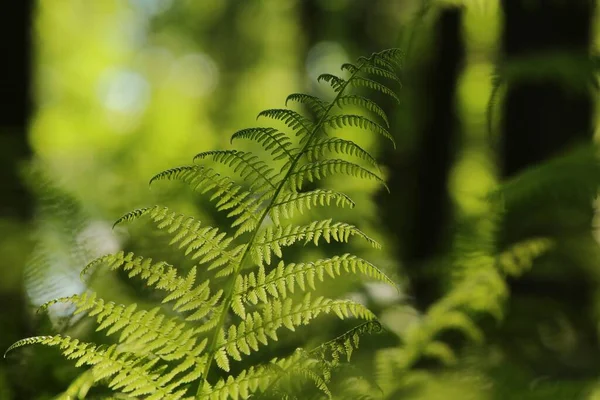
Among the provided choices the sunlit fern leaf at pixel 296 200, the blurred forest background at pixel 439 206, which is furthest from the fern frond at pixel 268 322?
the blurred forest background at pixel 439 206

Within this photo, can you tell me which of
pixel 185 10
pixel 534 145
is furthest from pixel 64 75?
pixel 534 145

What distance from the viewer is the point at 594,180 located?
5.35 feet

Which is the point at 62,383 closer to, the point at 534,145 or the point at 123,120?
the point at 534,145

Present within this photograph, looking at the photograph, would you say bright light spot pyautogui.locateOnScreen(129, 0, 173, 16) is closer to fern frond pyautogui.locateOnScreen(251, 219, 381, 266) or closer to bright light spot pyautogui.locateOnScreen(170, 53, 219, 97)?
bright light spot pyautogui.locateOnScreen(170, 53, 219, 97)

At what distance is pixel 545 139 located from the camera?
9.29 ft

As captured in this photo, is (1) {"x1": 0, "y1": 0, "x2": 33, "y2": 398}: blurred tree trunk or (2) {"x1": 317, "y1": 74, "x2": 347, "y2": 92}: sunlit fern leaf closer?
(2) {"x1": 317, "y1": 74, "x2": 347, "y2": 92}: sunlit fern leaf

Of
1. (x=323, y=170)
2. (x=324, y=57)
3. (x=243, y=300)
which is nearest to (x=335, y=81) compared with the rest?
(x=323, y=170)

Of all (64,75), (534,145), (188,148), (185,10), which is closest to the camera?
(534,145)

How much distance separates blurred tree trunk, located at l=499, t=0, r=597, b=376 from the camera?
2391mm

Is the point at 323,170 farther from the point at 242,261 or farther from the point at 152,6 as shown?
the point at 152,6

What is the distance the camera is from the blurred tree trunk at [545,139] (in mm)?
2391

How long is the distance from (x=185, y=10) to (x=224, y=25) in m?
1.51

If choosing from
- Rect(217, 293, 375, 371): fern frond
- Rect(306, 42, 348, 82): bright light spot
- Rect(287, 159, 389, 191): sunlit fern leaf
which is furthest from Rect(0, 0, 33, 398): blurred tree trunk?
Rect(306, 42, 348, 82): bright light spot

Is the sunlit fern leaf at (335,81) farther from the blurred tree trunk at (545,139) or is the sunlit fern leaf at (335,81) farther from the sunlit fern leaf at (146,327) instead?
the blurred tree trunk at (545,139)
